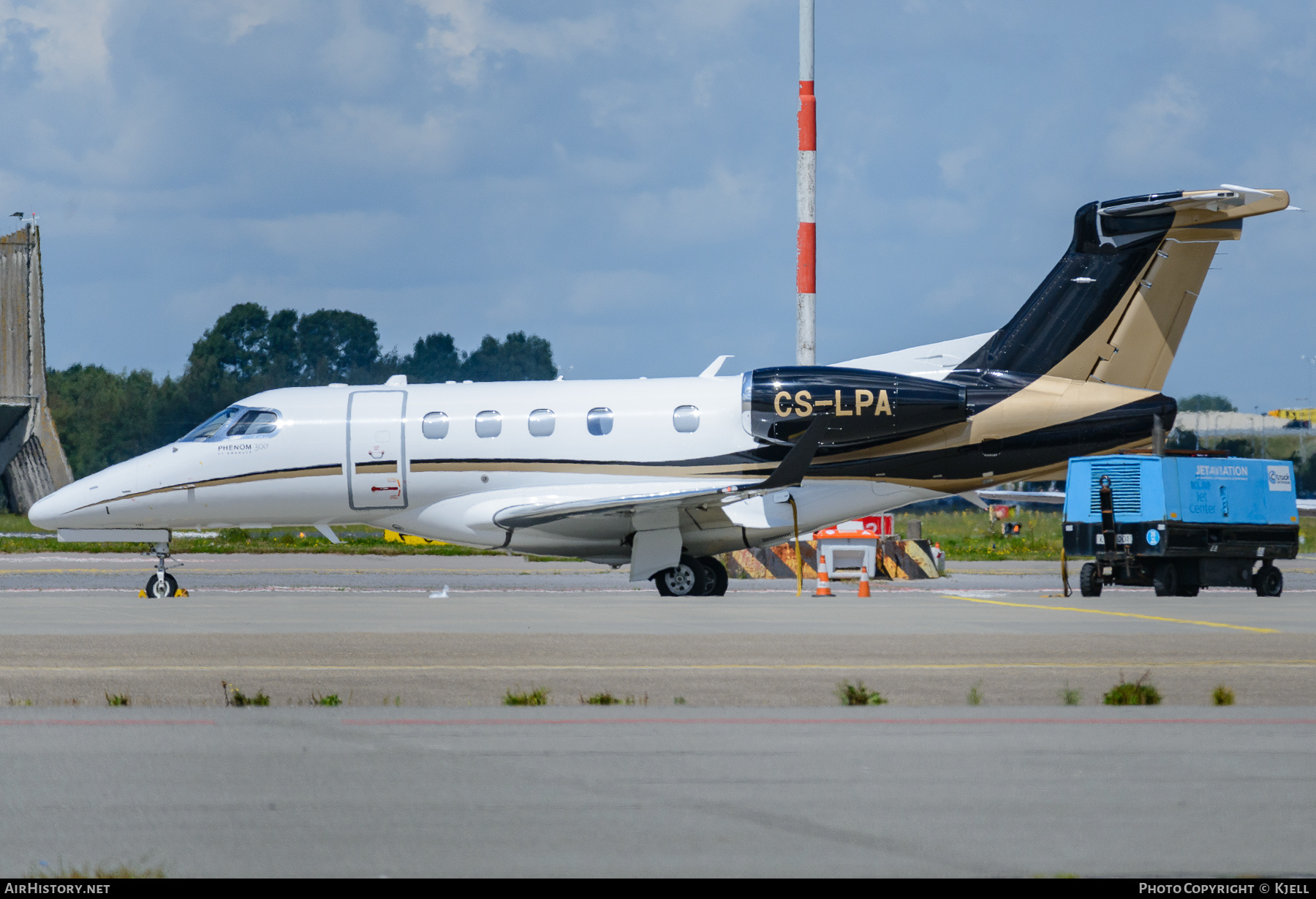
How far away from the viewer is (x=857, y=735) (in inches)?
322

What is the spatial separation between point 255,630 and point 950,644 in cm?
733

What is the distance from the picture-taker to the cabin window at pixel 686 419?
2314cm

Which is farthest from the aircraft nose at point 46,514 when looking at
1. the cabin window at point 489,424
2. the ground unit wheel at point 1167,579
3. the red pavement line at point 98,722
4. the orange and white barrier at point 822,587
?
the ground unit wheel at point 1167,579

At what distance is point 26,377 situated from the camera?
193ft

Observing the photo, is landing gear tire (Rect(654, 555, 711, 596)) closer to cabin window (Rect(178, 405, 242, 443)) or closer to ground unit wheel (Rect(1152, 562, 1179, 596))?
ground unit wheel (Rect(1152, 562, 1179, 596))

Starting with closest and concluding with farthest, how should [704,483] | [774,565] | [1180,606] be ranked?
[1180,606]
[704,483]
[774,565]

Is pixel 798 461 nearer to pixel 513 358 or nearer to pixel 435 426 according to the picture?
pixel 435 426

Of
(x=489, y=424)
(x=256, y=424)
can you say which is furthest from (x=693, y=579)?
(x=256, y=424)

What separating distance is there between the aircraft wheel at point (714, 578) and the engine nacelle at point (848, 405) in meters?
2.24

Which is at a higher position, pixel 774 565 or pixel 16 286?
pixel 16 286

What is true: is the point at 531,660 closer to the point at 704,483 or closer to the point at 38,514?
the point at 704,483

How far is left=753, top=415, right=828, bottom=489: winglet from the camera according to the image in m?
21.4

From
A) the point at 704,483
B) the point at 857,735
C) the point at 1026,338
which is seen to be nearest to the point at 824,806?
the point at 857,735

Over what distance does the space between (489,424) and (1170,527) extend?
1093 cm
